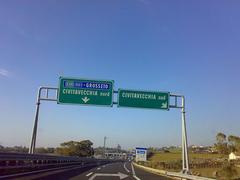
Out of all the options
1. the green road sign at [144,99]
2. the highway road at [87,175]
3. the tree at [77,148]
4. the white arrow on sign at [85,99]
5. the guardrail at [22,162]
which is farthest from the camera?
the tree at [77,148]

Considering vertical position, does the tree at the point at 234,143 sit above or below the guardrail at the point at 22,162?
above

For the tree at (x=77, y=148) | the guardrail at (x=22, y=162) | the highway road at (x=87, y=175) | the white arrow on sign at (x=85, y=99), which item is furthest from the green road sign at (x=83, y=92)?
the tree at (x=77, y=148)

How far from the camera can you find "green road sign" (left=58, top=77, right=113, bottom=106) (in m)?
28.0

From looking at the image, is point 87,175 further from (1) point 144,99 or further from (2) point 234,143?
(2) point 234,143

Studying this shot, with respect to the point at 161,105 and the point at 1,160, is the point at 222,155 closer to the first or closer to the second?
the point at 161,105

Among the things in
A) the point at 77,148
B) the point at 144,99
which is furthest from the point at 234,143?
the point at 144,99

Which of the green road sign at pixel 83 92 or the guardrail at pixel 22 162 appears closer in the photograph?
the guardrail at pixel 22 162

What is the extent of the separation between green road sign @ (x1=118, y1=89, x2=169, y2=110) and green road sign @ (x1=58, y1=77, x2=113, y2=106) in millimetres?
1078

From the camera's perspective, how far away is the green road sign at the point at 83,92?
28000 millimetres

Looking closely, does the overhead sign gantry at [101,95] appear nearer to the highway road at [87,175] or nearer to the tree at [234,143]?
the highway road at [87,175]

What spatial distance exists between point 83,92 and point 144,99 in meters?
4.65

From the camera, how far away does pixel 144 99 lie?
2834cm

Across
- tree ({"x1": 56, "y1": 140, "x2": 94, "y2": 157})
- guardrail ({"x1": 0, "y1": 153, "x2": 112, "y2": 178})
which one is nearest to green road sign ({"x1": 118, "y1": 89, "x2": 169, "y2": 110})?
guardrail ({"x1": 0, "y1": 153, "x2": 112, "y2": 178})

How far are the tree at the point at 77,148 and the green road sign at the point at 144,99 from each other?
102 metres
